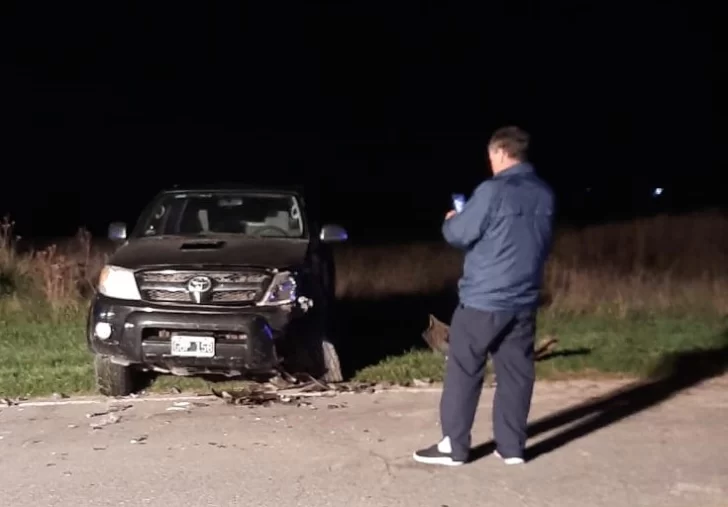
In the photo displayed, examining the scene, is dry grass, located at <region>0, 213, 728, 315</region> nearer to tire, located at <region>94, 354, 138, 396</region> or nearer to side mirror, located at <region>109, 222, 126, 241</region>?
side mirror, located at <region>109, 222, 126, 241</region>

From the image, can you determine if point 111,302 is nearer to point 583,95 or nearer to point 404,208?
point 404,208

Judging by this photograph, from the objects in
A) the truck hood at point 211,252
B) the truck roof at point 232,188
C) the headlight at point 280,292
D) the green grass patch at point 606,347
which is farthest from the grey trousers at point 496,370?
the truck roof at point 232,188

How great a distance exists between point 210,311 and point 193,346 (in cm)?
28

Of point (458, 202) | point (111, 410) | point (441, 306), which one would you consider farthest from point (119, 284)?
point (441, 306)

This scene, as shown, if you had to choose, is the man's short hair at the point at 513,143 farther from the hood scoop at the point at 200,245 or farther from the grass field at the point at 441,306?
the grass field at the point at 441,306

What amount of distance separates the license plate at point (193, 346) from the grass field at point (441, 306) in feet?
3.17

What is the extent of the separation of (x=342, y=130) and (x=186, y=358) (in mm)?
42974

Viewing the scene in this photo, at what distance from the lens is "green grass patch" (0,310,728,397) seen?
10.2m

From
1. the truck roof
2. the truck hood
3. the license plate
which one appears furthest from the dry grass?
the license plate

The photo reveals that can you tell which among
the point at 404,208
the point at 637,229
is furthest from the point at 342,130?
the point at 637,229

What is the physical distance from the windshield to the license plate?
65.3 inches

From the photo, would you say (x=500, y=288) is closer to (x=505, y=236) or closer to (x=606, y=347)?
(x=505, y=236)

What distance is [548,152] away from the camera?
44.8 metres

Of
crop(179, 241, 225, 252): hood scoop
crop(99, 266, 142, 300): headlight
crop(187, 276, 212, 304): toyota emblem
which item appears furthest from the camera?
crop(179, 241, 225, 252): hood scoop
